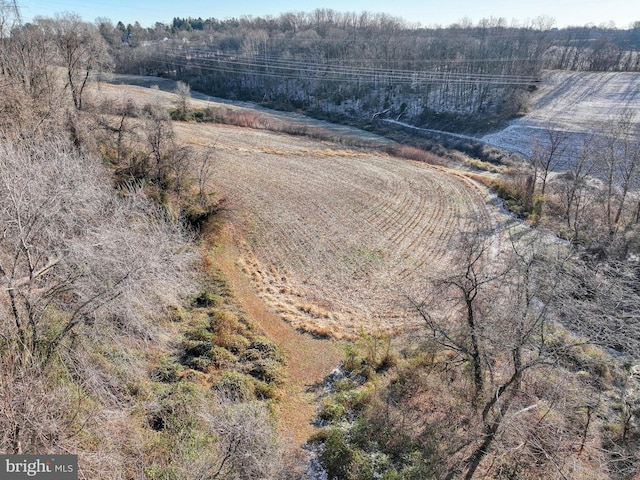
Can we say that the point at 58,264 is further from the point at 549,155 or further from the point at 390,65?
the point at 390,65

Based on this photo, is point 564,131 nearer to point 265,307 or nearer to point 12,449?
point 265,307

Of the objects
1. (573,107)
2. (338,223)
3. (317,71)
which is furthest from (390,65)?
(338,223)

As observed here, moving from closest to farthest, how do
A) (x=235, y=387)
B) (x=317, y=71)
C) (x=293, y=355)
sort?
(x=235, y=387), (x=293, y=355), (x=317, y=71)

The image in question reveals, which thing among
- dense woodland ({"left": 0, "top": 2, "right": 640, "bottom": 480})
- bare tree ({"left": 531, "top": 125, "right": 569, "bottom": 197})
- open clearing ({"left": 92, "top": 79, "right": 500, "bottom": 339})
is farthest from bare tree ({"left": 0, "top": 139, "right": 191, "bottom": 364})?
bare tree ({"left": 531, "top": 125, "right": 569, "bottom": 197})

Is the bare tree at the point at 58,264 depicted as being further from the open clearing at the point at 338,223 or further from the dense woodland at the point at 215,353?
the open clearing at the point at 338,223

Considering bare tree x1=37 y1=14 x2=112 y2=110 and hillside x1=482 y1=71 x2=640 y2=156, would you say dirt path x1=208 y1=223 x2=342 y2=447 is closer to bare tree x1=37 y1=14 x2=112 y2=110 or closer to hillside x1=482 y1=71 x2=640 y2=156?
bare tree x1=37 y1=14 x2=112 y2=110
